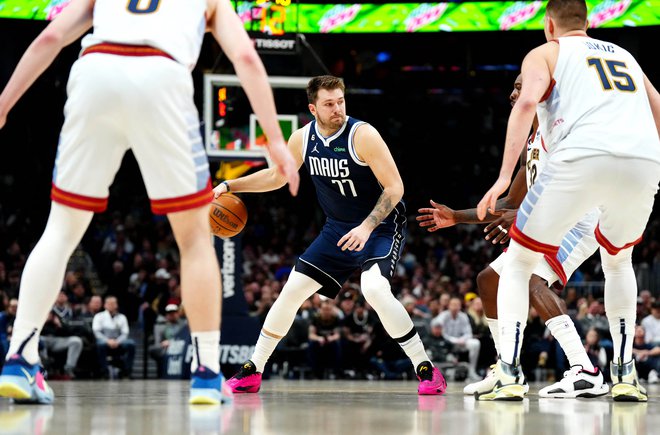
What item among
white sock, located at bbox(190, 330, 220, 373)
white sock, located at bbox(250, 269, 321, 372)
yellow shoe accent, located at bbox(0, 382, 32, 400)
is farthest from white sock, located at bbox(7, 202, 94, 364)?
white sock, located at bbox(250, 269, 321, 372)

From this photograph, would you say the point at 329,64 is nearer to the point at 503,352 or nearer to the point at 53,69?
the point at 53,69

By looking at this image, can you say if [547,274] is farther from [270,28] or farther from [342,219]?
[270,28]

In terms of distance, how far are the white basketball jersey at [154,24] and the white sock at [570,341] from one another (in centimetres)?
308

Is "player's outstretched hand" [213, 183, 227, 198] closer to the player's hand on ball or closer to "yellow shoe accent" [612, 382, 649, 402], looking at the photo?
the player's hand on ball

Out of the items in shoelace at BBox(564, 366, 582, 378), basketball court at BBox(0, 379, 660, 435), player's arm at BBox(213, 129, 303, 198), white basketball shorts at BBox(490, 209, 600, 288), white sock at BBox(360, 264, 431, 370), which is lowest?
basketball court at BBox(0, 379, 660, 435)

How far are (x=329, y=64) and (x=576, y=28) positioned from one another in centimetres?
2044

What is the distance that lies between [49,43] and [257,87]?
982 millimetres

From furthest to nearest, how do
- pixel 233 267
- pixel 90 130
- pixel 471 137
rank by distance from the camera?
pixel 471 137, pixel 233 267, pixel 90 130

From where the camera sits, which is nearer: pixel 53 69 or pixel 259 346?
pixel 259 346

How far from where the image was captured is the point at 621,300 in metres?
5.87

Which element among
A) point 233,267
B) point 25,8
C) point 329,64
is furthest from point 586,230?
point 329,64

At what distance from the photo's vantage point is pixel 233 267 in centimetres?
1364

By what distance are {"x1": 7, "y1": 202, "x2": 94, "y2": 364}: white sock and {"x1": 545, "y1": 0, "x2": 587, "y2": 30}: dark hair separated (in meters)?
2.84

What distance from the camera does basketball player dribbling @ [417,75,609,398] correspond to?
597cm
